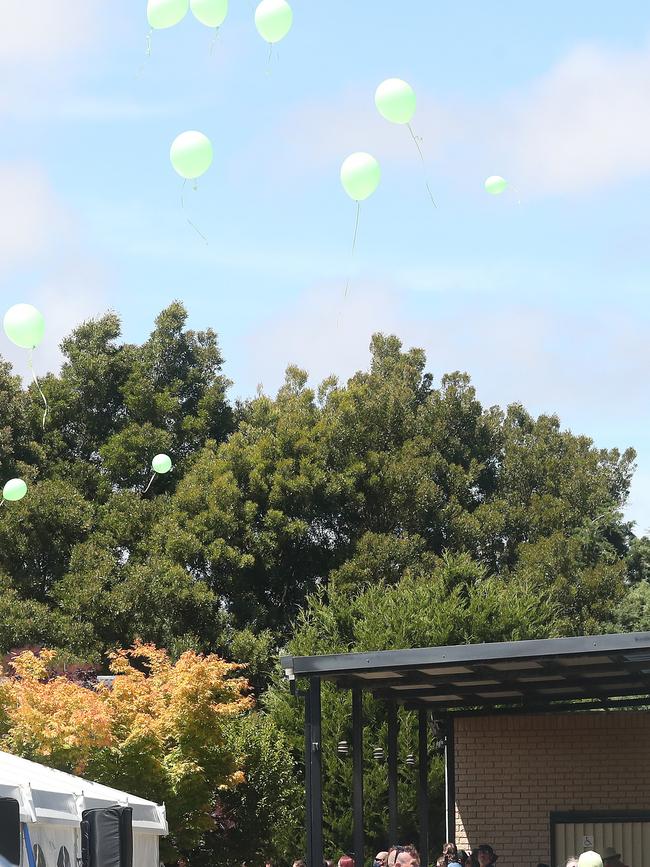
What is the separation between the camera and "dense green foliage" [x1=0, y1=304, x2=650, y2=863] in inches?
1341

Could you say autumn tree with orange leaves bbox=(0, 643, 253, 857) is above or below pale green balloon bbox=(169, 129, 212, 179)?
below

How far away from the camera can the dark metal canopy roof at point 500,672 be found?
11.5 meters

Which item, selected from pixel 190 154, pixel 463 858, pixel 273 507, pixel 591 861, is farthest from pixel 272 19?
pixel 273 507

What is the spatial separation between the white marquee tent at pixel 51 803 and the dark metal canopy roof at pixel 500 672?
212 centimetres

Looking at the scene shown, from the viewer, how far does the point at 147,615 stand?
33812 millimetres

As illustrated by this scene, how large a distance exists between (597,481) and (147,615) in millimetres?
13881

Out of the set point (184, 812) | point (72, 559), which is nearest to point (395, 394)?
Answer: point (72, 559)

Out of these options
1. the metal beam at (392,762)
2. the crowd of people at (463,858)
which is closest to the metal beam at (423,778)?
the metal beam at (392,762)

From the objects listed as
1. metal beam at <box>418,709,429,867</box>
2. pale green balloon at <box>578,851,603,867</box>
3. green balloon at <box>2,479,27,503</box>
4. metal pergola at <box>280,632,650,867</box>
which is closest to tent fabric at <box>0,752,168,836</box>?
metal pergola at <box>280,632,650,867</box>

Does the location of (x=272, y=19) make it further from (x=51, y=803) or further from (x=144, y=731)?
(x=144, y=731)

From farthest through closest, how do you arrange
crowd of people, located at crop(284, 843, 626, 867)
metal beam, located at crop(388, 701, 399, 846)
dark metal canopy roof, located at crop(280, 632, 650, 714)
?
metal beam, located at crop(388, 701, 399, 846) < crowd of people, located at crop(284, 843, 626, 867) < dark metal canopy roof, located at crop(280, 632, 650, 714)

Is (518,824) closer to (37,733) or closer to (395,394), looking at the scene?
(37,733)

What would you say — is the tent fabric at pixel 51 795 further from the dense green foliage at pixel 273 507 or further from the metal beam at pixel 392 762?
the dense green foliage at pixel 273 507

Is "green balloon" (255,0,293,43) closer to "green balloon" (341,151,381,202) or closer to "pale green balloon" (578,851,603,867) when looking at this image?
"green balloon" (341,151,381,202)
